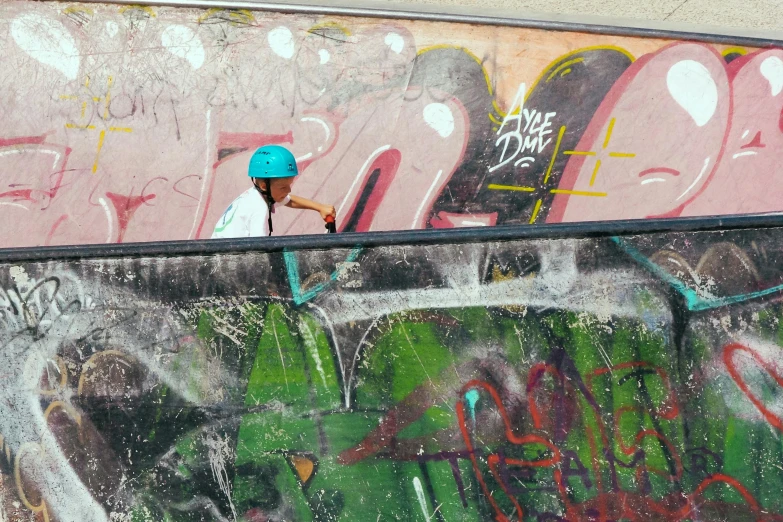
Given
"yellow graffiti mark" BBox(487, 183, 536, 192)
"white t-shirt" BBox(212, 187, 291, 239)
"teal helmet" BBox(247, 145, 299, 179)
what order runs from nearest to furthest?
"white t-shirt" BBox(212, 187, 291, 239) → "teal helmet" BBox(247, 145, 299, 179) → "yellow graffiti mark" BBox(487, 183, 536, 192)

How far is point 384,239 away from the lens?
3.01 metres

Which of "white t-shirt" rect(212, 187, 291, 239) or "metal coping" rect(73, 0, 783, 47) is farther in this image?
"metal coping" rect(73, 0, 783, 47)

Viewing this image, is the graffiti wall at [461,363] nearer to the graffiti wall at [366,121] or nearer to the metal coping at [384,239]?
the metal coping at [384,239]

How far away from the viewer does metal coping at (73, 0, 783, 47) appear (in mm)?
6418

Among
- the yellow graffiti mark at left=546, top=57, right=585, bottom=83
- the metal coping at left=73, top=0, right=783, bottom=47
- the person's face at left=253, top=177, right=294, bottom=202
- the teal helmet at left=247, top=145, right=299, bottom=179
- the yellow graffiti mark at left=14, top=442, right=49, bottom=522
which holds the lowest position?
the yellow graffiti mark at left=14, top=442, right=49, bottom=522

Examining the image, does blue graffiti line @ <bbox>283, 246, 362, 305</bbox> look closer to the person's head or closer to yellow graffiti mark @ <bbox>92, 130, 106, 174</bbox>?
the person's head

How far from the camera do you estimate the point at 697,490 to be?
3.04 m

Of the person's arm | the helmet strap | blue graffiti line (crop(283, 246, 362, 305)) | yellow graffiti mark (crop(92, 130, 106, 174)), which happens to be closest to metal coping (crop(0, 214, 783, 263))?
blue graffiti line (crop(283, 246, 362, 305))

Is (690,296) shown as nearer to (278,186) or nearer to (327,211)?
(327,211)

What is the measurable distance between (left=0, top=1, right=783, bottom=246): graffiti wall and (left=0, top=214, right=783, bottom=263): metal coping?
3.44 m

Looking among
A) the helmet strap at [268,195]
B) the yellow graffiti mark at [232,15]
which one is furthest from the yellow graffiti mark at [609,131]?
the helmet strap at [268,195]

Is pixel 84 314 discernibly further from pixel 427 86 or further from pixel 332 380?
pixel 427 86

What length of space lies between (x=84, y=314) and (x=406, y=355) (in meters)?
1.26

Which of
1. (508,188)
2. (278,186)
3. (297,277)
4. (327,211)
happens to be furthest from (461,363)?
(508,188)
